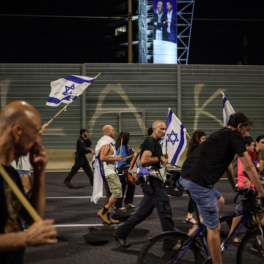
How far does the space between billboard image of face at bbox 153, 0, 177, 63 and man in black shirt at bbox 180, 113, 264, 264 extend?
45.0 metres

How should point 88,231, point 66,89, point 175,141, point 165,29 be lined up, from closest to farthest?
point 88,231, point 66,89, point 175,141, point 165,29

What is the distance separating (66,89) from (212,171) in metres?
6.97

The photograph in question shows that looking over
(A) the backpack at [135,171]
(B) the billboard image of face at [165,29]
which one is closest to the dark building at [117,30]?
(B) the billboard image of face at [165,29]

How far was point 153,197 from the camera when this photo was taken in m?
7.54

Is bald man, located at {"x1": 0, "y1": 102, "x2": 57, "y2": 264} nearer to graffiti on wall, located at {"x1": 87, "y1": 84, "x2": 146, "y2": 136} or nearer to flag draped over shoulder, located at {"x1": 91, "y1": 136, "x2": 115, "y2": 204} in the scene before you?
flag draped over shoulder, located at {"x1": 91, "y1": 136, "x2": 115, "y2": 204}

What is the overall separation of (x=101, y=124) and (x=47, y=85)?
2577 mm

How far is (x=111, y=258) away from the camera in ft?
23.6

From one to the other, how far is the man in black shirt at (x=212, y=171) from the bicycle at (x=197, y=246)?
0.40 ft

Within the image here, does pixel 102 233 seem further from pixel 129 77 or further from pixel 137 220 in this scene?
pixel 129 77

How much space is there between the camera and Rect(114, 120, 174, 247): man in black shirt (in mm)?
7400

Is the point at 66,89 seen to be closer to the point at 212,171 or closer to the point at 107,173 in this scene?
the point at 107,173

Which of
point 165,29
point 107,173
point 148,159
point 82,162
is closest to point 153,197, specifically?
point 148,159

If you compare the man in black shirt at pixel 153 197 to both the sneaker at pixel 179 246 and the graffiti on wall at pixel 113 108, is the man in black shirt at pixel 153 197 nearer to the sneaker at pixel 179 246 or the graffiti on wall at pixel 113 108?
the sneaker at pixel 179 246

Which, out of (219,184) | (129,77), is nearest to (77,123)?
(129,77)
